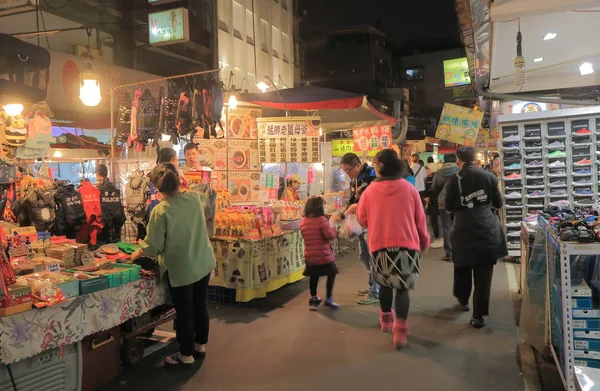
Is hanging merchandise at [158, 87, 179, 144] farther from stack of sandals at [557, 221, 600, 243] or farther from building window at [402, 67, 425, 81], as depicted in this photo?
building window at [402, 67, 425, 81]

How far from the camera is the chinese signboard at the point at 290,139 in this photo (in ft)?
26.9

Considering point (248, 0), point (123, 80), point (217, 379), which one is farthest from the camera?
point (248, 0)

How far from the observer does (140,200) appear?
707cm

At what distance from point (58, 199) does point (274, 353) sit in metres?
4.58

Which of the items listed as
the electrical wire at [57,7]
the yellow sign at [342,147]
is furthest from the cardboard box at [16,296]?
the yellow sign at [342,147]

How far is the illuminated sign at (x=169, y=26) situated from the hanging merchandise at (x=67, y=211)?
22.5ft

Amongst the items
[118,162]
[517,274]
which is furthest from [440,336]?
[118,162]

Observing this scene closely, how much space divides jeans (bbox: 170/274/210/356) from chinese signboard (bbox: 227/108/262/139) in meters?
4.57

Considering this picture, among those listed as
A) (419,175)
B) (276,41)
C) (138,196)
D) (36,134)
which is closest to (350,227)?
(138,196)

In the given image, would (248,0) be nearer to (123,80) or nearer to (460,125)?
(123,80)

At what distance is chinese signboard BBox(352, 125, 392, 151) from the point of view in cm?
A: 1197

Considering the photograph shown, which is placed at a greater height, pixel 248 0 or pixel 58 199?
pixel 248 0

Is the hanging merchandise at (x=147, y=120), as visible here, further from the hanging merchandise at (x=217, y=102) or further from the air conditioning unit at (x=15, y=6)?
the air conditioning unit at (x=15, y=6)

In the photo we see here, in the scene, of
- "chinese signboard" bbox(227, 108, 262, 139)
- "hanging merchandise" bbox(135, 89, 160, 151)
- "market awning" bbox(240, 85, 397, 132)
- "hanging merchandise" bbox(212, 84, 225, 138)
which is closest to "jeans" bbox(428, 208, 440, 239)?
"market awning" bbox(240, 85, 397, 132)
